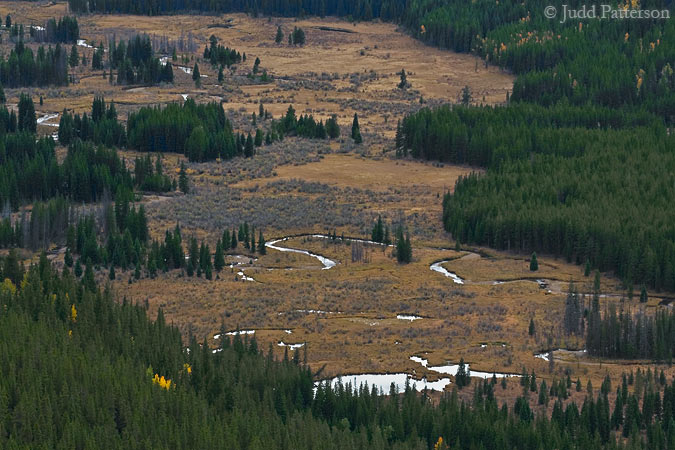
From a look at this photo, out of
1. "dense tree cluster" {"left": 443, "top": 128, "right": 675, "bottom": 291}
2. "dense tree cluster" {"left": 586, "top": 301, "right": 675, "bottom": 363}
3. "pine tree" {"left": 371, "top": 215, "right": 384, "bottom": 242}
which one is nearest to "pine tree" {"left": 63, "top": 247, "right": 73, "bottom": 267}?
"pine tree" {"left": 371, "top": 215, "right": 384, "bottom": 242}

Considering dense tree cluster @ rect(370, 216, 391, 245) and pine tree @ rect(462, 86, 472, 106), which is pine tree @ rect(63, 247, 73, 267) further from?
pine tree @ rect(462, 86, 472, 106)

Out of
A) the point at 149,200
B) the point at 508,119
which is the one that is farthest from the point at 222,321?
the point at 508,119

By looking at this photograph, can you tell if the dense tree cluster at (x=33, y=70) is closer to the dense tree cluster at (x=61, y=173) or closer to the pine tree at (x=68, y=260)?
the dense tree cluster at (x=61, y=173)

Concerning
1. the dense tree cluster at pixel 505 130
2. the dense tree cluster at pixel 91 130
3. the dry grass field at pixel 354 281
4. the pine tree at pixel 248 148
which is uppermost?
the dense tree cluster at pixel 505 130

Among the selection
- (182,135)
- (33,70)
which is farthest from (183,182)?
(33,70)

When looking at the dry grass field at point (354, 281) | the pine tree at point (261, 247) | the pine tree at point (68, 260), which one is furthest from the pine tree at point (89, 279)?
the pine tree at point (261, 247)

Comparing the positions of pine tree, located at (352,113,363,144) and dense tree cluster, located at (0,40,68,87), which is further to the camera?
dense tree cluster, located at (0,40,68,87)
